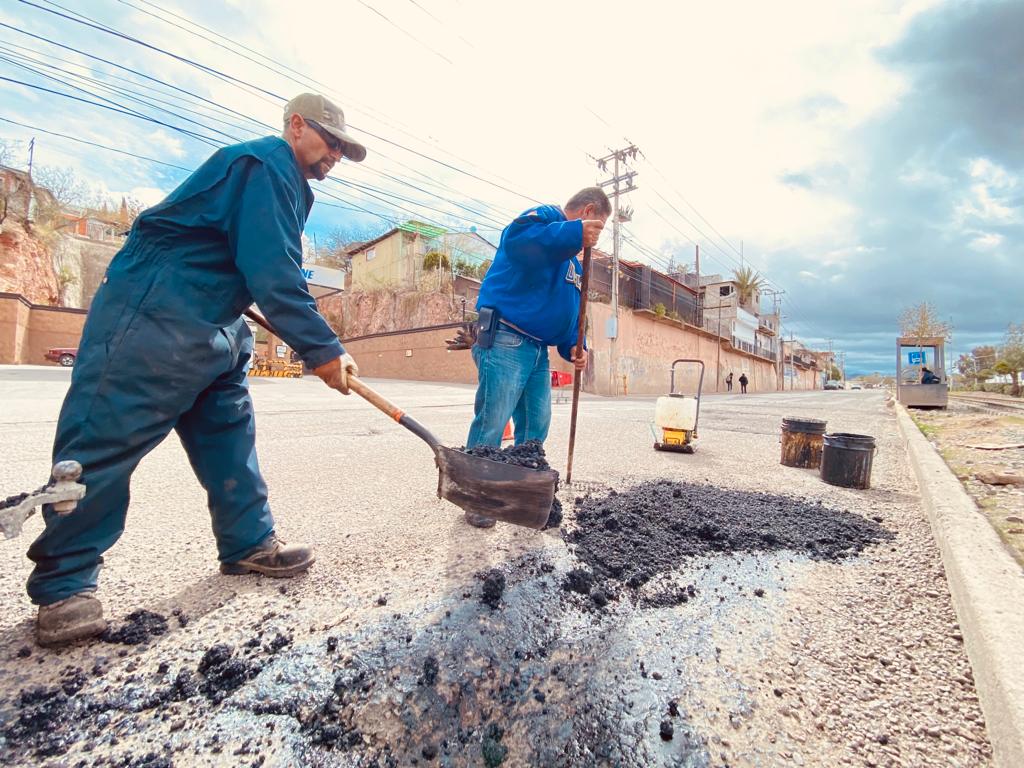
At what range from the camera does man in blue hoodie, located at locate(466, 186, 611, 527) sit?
7.89 ft

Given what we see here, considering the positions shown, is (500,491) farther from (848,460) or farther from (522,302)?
(848,460)

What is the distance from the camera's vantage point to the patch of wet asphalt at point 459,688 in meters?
1.05

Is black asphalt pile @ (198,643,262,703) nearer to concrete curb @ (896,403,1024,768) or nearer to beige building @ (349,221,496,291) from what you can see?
concrete curb @ (896,403,1024,768)

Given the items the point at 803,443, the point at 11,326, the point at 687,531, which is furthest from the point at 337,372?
the point at 11,326

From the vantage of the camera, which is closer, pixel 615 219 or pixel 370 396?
pixel 370 396

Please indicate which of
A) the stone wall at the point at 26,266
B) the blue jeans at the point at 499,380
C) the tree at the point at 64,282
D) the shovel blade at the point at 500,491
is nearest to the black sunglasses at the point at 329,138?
the blue jeans at the point at 499,380

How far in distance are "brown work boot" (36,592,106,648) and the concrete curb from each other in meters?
2.29

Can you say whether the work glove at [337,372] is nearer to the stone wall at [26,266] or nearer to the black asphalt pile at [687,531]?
the black asphalt pile at [687,531]

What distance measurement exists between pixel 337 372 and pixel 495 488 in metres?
0.73

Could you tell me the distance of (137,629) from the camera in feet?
4.70

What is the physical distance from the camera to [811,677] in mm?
1325

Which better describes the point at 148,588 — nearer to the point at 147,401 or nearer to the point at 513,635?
the point at 147,401

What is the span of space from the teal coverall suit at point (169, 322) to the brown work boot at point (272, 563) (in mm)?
450

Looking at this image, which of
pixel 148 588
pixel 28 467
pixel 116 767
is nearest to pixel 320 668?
pixel 116 767
